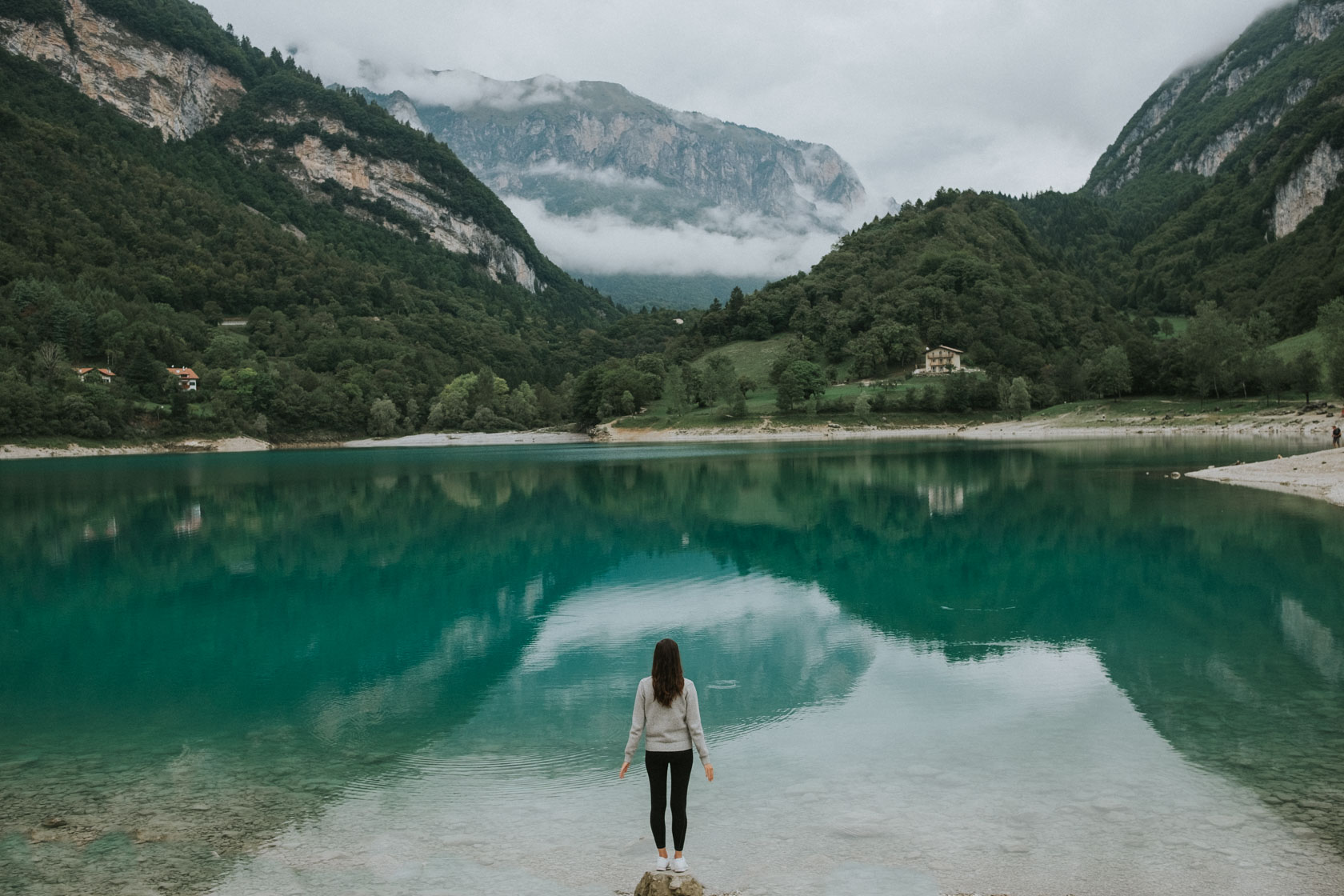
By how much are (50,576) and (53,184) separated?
6179 inches

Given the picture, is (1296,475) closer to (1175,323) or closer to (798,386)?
(798,386)

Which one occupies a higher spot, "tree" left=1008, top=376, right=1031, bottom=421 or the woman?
"tree" left=1008, top=376, right=1031, bottom=421

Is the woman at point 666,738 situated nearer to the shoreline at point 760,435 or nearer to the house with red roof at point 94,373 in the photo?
the shoreline at point 760,435

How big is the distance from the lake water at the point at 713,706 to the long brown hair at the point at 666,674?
1.49m

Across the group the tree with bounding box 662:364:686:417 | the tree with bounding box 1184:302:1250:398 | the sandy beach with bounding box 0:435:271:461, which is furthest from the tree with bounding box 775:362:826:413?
the sandy beach with bounding box 0:435:271:461

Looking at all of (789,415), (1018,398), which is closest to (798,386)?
(789,415)

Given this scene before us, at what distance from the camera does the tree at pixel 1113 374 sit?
93875 millimetres

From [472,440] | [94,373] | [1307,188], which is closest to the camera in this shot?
[94,373]

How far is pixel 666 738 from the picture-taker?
6383mm

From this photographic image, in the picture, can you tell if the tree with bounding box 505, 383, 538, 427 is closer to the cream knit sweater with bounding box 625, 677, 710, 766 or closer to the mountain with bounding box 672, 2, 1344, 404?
the mountain with bounding box 672, 2, 1344, 404

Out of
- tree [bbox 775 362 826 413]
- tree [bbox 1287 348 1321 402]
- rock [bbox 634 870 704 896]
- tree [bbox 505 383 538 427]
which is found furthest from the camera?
tree [bbox 505 383 538 427]

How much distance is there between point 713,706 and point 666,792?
467cm

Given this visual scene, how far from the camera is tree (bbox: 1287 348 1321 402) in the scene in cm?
7506

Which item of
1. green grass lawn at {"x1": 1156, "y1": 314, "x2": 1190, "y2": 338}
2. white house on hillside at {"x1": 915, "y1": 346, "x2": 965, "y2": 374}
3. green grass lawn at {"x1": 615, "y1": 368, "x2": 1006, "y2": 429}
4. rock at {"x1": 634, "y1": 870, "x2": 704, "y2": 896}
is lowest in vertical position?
rock at {"x1": 634, "y1": 870, "x2": 704, "y2": 896}
